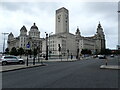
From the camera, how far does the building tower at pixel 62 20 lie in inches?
6112

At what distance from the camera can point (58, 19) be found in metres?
161

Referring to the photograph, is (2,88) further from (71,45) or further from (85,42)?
(85,42)

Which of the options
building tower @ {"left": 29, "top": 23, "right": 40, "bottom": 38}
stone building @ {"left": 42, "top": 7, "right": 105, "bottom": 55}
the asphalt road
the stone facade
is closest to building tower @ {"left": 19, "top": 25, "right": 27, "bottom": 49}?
the stone facade

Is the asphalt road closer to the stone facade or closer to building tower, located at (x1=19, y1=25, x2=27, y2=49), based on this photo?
the stone facade

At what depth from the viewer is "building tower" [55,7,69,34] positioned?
155 m

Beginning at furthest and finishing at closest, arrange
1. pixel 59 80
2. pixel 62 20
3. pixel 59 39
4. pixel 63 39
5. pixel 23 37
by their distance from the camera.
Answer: pixel 23 37 → pixel 62 20 → pixel 63 39 → pixel 59 39 → pixel 59 80

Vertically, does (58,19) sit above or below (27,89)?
above

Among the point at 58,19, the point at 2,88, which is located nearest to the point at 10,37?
the point at 58,19

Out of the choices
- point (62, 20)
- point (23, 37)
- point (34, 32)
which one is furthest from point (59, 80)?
point (34, 32)

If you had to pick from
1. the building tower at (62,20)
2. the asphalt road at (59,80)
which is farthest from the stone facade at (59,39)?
the asphalt road at (59,80)

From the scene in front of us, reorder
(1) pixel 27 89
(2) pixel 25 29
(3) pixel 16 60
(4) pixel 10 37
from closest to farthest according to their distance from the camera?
(1) pixel 27 89 < (3) pixel 16 60 < (2) pixel 25 29 < (4) pixel 10 37

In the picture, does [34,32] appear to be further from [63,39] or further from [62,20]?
[63,39]

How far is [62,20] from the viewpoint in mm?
155250

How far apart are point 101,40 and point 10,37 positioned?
110001 millimetres
